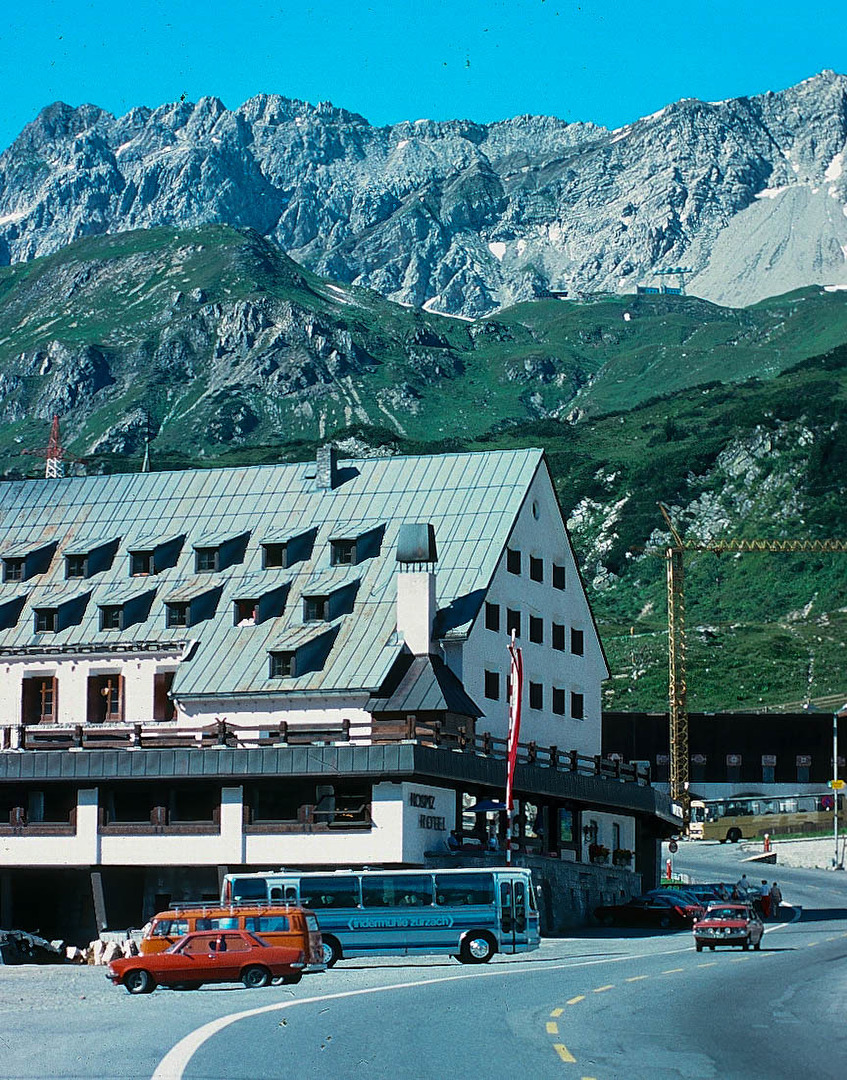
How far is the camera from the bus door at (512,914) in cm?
5303

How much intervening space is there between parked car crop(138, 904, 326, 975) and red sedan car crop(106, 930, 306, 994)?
1.79 ft

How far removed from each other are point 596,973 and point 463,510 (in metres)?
37.7

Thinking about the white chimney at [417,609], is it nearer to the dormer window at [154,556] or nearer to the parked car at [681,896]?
the dormer window at [154,556]

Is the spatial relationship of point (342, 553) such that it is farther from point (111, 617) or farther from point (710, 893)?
point (710, 893)

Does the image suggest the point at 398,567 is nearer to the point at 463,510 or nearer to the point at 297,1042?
the point at 463,510

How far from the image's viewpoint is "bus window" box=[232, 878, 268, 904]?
54.1 m

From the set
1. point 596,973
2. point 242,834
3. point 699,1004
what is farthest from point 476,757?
point 699,1004

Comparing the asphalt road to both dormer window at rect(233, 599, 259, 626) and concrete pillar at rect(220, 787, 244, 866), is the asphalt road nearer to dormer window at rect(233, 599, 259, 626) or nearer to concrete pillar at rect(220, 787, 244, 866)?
concrete pillar at rect(220, 787, 244, 866)

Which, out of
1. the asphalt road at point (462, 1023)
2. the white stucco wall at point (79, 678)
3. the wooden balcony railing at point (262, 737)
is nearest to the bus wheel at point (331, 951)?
the asphalt road at point (462, 1023)

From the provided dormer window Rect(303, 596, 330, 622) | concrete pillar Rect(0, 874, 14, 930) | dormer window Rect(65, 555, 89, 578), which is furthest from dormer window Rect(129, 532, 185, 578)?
concrete pillar Rect(0, 874, 14, 930)

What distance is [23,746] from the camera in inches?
2835

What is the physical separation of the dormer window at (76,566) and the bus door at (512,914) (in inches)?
1384

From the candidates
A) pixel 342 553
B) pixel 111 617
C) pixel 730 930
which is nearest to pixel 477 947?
pixel 730 930

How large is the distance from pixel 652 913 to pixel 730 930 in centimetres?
1799
